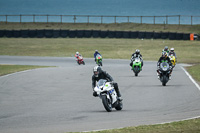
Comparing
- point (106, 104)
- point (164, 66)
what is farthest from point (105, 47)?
point (106, 104)

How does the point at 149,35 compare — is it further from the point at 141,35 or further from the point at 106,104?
the point at 106,104

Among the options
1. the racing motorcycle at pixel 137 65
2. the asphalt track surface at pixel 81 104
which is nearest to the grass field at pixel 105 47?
the racing motorcycle at pixel 137 65

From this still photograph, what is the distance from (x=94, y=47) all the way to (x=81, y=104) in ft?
134

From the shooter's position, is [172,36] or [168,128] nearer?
[168,128]

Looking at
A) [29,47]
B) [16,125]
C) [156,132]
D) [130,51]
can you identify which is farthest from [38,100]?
[29,47]

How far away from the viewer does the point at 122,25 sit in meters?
74.6

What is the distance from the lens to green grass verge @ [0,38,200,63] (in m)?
48.5

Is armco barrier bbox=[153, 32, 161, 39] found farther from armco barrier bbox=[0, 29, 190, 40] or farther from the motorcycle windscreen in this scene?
the motorcycle windscreen

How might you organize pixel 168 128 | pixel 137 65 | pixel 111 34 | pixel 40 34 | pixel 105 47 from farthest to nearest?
pixel 40 34
pixel 111 34
pixel 105 47
pixel 137 65
pixel 168 128

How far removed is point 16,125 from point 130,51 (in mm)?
40983

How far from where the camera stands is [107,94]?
12.9 m

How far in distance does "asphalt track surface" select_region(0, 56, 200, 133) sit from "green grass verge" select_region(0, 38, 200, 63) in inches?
931

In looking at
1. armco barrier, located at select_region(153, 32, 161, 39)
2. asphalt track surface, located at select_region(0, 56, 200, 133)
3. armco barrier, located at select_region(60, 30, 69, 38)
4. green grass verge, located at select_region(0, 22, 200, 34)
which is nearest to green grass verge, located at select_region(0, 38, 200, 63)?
armco barrier, located at select_region(60, 30, 69, 38)

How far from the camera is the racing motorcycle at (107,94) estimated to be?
12703 mm
